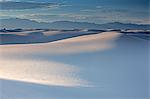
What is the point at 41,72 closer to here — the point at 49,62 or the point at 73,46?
the point at 49,62

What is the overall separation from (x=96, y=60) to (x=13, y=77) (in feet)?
5.85

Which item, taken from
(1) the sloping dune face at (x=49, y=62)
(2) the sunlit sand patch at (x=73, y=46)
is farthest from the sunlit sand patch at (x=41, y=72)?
(2) the sunlit sand patch at (x=73, y=46)

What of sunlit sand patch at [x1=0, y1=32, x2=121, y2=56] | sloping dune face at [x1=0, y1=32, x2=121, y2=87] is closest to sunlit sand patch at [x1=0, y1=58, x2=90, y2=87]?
sloping dune face at [x1=0, y1=32, x2=121, y2=87]

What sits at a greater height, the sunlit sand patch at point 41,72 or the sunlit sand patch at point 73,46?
the sunlit sand patch at point 41,72

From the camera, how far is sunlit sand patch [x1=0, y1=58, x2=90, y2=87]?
14.3 feet

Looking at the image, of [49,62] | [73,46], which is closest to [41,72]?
[49,62]

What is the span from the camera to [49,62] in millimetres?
5816

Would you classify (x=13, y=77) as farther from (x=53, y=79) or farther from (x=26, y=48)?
(x=26, y=48)

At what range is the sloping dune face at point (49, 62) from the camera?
176 inches

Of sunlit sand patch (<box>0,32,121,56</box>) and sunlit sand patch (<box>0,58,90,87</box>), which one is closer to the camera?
sunlit sand patch (<box>0,58,90,87</box>)

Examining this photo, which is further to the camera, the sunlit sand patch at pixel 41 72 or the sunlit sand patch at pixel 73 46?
the sunlit sand patch at pixel 73 46

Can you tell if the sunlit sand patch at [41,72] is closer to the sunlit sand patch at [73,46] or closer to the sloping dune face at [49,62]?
the sloping dune face at [49,62]

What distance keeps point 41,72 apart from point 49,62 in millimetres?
859

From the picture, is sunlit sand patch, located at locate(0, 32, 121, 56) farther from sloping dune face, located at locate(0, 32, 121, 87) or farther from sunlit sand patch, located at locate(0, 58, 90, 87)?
sunlit sand patch, located at locate(0, 58, 90, 87)
